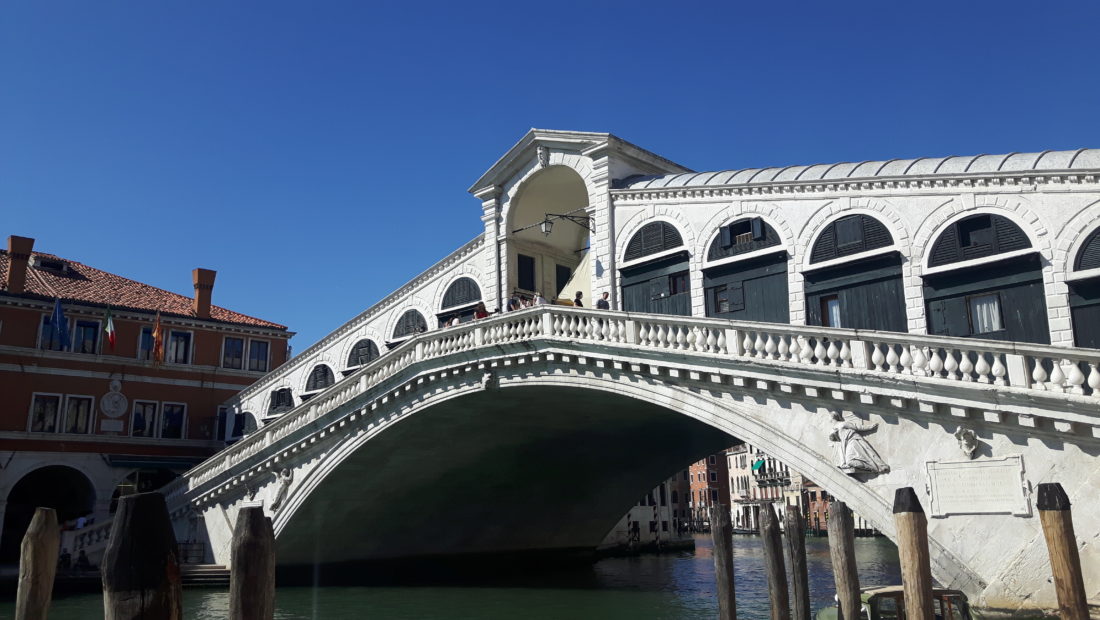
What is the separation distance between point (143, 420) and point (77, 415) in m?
2.08

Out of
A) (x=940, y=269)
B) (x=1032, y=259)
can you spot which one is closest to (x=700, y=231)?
(x=940, y=269)

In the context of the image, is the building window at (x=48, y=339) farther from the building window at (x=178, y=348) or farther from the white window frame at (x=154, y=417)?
the building window at (x=178, y=348)

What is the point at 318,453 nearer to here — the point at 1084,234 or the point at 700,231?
the point at 700,231

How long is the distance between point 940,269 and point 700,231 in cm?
522

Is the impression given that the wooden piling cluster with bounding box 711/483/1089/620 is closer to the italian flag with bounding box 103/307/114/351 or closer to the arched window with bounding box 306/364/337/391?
the arched window with bounding box 306/364/337/391

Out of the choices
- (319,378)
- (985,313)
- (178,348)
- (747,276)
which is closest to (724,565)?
(985,313)

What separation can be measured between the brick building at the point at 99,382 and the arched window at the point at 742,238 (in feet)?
65.9

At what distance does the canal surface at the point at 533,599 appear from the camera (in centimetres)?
1800

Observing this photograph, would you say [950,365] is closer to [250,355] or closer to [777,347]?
[777,347]

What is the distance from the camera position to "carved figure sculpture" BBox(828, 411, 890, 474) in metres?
12.6

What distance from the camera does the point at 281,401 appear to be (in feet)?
97.2

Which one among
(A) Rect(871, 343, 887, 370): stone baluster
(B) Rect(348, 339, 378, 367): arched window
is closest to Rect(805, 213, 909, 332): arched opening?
(A) Rect(871, 343, 887, 370): stone baluster

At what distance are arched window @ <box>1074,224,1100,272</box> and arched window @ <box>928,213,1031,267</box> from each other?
767 millimetres

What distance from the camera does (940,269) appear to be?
15.0 metres
